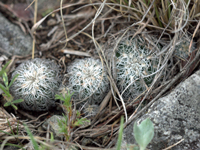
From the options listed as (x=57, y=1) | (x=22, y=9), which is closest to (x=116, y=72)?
(x=57, y=1)

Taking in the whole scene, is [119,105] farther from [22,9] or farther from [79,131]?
[22,9]

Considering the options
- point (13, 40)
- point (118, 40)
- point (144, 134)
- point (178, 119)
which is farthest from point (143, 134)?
point (13, 40)

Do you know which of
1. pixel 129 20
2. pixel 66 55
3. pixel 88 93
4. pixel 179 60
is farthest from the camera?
pixel 66 55

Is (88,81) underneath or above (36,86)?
underneath

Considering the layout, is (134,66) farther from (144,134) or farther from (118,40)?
(144,134)

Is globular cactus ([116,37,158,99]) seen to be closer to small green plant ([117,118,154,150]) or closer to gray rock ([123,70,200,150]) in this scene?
gray rock ([123,70,200,150])
